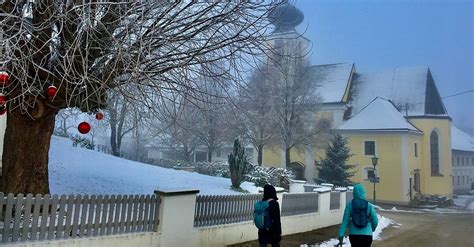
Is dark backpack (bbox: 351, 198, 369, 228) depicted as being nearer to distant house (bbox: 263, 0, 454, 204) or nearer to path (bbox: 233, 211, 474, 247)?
path (bbox: 233, 211, 474, 247)

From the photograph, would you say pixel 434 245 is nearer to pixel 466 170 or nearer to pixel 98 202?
pixel 98 202

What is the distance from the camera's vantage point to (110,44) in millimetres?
5203

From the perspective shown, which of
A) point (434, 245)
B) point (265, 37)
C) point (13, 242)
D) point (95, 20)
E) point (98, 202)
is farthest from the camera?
point (434, 245)

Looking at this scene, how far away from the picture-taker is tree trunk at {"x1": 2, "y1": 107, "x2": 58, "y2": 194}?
547 centimetres

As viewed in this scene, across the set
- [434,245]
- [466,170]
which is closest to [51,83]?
[434,245]

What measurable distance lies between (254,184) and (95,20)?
11.2m

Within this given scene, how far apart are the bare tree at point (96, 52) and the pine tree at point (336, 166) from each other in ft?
61.3

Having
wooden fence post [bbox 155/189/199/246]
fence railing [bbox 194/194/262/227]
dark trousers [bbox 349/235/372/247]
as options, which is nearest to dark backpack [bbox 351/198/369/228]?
dark trousers [bbox 349/235/372/247]

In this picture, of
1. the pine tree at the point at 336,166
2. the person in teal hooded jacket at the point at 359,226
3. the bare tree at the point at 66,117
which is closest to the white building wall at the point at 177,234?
the person in teal hooded jacket at the point at 359,226

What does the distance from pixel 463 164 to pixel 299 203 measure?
52.7 feet

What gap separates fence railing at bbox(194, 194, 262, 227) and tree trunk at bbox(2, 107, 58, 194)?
256 cm

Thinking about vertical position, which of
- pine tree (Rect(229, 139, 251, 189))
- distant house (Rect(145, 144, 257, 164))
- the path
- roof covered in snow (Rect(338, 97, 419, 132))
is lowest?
the path

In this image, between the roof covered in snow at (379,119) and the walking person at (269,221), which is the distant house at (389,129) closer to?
the roof covered in snow at (379,119)

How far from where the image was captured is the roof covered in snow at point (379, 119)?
27.5 meters
